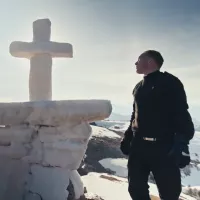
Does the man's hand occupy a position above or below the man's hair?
below

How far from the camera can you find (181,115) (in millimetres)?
2986

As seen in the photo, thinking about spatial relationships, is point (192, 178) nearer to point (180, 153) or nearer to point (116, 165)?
point (116, 165)

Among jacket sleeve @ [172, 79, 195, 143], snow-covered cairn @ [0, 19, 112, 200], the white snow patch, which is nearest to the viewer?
snow-covered cairn @ [0, 19, 112, 200]

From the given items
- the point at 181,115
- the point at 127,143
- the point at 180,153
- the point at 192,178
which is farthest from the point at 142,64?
the point at 192,178

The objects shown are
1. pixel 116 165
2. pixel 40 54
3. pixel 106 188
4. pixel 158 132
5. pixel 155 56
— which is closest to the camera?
pixel 158 132

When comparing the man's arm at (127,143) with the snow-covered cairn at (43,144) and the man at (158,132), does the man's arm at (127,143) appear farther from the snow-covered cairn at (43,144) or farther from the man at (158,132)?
the snow-covered cairn at (43,144)

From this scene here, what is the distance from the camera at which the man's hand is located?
9.52ft

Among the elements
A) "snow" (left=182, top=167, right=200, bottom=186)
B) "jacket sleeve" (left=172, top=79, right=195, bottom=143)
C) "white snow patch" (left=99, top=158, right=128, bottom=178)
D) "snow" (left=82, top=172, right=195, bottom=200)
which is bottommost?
"snow" (left=182, top=167, right=200, bottom=186)

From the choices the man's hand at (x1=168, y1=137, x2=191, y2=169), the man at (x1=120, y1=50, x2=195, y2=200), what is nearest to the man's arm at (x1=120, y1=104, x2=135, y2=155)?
the man at (x1=120, y1=50, x2=195, y2=200)

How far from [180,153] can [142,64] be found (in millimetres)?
829

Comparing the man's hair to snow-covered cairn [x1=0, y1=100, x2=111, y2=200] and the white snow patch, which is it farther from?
the white snow patch

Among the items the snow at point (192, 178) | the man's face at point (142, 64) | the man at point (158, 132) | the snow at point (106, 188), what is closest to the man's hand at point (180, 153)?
the man at point (158, 132)

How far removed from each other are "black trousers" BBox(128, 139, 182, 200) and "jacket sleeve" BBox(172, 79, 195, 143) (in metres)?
0.16

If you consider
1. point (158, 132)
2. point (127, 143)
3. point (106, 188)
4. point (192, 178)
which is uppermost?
point (158, 132)
